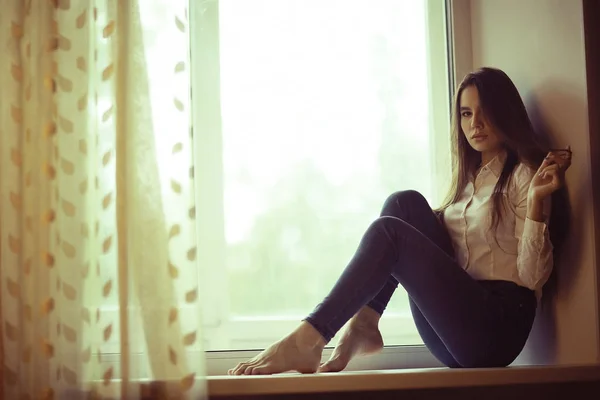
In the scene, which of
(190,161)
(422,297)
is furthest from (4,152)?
(422,297)

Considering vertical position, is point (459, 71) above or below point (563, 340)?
above

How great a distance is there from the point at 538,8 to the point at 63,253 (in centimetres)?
121

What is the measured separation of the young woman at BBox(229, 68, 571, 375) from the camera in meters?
1.46

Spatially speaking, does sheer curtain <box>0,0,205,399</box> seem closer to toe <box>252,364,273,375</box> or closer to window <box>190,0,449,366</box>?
toe <box>252,364,273,375</box>

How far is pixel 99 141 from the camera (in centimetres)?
141

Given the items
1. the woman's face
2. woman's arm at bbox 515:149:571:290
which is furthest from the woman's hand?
the woman's face

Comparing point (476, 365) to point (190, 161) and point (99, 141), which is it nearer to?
point (190, 161)

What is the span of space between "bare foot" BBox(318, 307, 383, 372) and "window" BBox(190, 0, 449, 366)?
0.87ft

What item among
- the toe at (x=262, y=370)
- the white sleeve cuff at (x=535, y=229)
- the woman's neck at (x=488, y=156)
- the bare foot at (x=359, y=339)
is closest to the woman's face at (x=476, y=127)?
the woman's neck at (x=488, y=156)

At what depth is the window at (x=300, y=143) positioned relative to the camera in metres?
1.81

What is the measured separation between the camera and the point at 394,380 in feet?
4.63

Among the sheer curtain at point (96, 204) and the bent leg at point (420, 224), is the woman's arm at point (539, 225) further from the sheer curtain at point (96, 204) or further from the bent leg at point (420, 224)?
the sheer curtain at point (96, 204)

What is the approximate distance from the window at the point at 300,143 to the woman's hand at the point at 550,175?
0.41m

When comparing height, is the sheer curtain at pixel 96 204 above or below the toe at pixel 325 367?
above
